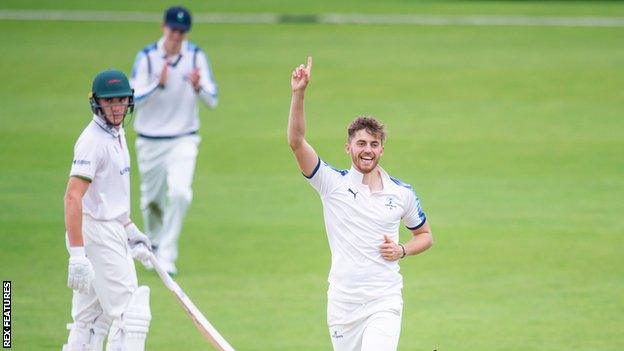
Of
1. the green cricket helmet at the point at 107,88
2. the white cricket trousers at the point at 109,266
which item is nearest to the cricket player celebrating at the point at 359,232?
the green cricket helmet at the point at 107,88

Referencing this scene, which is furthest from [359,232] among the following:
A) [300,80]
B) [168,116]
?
[168,116]

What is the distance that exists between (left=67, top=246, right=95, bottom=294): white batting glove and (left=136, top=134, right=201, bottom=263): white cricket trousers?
3806 mm

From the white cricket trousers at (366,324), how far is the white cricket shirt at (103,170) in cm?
154

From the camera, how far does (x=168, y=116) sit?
11.7 meters

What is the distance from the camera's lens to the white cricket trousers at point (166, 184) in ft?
37.3

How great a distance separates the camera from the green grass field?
10359 millimetres

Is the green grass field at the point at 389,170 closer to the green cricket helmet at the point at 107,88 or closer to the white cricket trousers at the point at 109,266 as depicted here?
the white cricket trousers at the point at 109,266

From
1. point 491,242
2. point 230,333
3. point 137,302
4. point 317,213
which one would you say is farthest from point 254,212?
point 137,302

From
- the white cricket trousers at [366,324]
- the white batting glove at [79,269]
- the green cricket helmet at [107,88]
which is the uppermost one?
the green cricket helmet at [107,88]

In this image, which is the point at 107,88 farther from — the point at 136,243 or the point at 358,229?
the point at 358,229

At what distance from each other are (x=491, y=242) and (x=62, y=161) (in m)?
5.70

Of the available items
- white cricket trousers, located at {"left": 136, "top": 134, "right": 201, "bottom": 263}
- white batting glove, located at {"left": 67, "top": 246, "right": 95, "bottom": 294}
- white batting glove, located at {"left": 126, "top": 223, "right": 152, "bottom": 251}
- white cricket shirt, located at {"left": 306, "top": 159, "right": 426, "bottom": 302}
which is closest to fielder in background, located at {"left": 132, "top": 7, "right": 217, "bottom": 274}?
white cricket trousers, located at {"left": 136, "top": 134, "right": 201, "bottom": 263}

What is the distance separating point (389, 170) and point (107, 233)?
25.7 ft

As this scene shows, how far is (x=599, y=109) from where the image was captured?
1805cm
